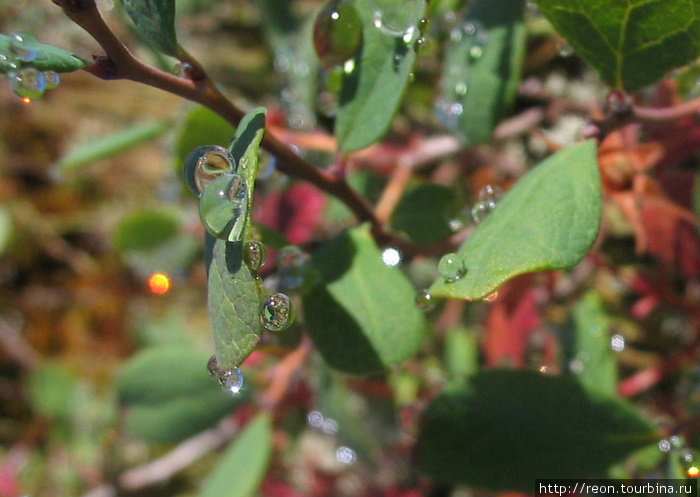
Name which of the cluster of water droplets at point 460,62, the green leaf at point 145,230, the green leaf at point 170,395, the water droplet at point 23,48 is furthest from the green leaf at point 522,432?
the green leaf at point 145,230

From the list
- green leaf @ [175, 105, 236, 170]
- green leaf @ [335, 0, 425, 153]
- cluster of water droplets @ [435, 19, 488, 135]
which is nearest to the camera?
green leaf @ [335, 0, 425, 153]

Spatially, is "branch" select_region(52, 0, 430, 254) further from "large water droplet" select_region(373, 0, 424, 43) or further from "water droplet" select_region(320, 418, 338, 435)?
"water droplet" select_region(320, 418, 338, 435)

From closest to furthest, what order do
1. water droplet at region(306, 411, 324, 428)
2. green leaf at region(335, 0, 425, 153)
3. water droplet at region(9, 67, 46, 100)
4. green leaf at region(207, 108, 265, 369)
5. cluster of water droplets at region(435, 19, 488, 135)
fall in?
green leaf at region(207, 108, 265, 369)
water droplet at region(9, 67, 46, 100)
green leaf at region(335, 0, 425, 153)
cluster of water droplets at region(435, 19, 488, 135)
water droplet at region(306, 411, 324, 428)

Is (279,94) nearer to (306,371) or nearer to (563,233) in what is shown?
(306,371)

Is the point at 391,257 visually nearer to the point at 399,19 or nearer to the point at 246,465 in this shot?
the point at 399,19

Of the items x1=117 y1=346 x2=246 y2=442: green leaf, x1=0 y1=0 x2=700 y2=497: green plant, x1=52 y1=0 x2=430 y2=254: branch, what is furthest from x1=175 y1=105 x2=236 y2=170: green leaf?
x1=117 y1=346 x2=246 y2=442: green leaf

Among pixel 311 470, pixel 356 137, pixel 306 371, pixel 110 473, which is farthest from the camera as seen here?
pixel 110 473

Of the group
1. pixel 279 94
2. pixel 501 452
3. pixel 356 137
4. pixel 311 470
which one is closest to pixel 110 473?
pixel 311 470
